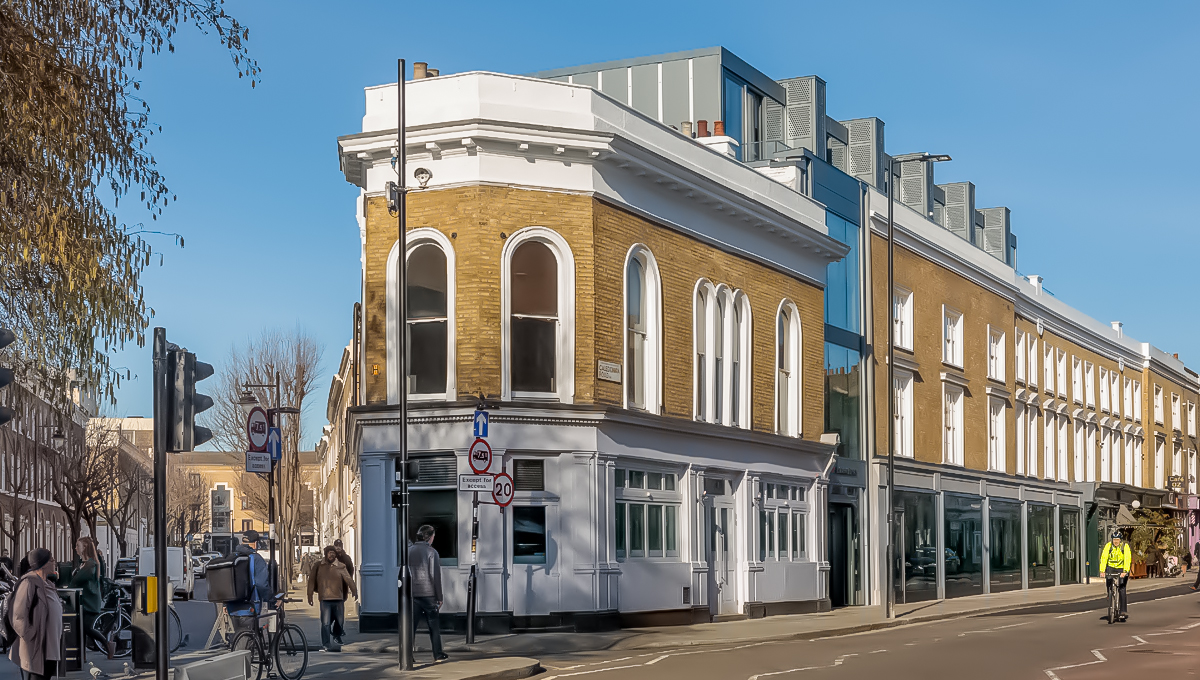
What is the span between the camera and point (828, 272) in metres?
37.4

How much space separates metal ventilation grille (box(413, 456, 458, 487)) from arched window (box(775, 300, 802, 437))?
33.6 ft

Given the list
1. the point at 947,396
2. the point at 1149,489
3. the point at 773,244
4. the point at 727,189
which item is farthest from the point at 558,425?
the point at 1149,489

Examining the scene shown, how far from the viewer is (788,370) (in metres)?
33.5

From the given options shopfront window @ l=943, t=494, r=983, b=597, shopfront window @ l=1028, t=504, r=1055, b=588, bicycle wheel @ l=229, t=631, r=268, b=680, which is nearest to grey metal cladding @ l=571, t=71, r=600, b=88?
shopfront window @ l=943, t=494, r=983, b=597

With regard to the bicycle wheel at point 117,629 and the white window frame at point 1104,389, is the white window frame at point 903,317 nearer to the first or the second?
the white window frame at point 1104,389

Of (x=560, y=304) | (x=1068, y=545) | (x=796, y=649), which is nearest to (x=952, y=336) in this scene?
(x=1068, y=545)

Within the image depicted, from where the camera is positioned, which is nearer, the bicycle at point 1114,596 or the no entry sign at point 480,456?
the no entry sign at point 480,456

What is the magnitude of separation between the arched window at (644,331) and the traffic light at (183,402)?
636 inches

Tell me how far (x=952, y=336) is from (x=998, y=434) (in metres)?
5.55

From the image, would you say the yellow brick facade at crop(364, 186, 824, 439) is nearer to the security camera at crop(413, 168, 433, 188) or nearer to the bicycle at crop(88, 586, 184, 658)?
the security camera at crop(413, 168, 433, 188)

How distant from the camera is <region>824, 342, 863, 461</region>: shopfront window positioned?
37188mm

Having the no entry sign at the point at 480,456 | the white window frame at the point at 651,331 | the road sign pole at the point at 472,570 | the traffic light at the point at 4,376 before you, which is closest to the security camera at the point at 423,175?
the white window frame at the point at 651,331

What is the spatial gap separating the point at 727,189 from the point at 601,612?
30.1 ft

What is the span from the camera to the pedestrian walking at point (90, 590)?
20.9 meters
